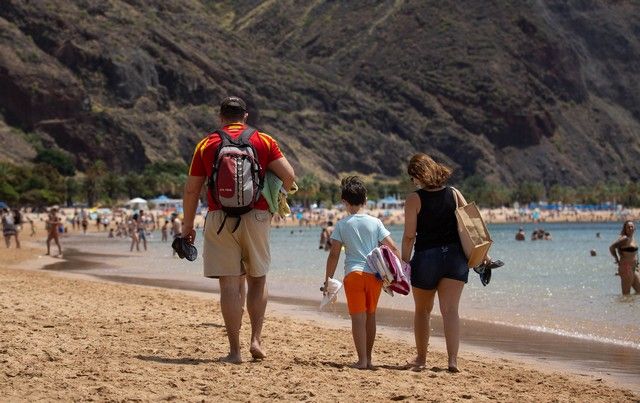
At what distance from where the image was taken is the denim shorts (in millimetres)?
8555

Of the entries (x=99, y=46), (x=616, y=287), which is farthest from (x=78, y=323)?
(x=99, y=46)

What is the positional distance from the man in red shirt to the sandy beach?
615 mm

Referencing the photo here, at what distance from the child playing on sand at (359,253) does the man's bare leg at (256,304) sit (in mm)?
557

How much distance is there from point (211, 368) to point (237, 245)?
90 centimetres

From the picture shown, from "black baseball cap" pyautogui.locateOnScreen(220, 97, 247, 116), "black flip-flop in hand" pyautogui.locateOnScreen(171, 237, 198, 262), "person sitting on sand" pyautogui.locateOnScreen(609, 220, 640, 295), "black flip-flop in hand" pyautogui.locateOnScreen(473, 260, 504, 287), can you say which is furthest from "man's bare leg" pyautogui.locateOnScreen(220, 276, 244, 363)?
"person sitting on sand" pyautogui.locateOnScreen(609, 220, 640, 295)

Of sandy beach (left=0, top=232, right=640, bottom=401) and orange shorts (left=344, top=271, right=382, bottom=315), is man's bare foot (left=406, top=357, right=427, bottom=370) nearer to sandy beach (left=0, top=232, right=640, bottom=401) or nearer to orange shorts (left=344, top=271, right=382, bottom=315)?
sandy beach (left=0, top=232, right=640, bottom=401)

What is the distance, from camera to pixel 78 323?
11031mm

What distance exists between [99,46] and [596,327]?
141 m

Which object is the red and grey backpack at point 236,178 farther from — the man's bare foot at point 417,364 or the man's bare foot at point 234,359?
Result: the man's bare foot at point 417,364

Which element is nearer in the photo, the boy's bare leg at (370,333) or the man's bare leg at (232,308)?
the man's bare leg at (232,308)

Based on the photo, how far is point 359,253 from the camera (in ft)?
28.8

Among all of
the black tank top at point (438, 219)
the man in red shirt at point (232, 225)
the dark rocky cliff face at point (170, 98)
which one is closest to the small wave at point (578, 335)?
the black tank top at point (438, 219)

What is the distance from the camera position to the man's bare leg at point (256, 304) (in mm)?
8672

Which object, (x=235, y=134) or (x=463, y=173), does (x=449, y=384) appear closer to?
(x=235, y=134)
